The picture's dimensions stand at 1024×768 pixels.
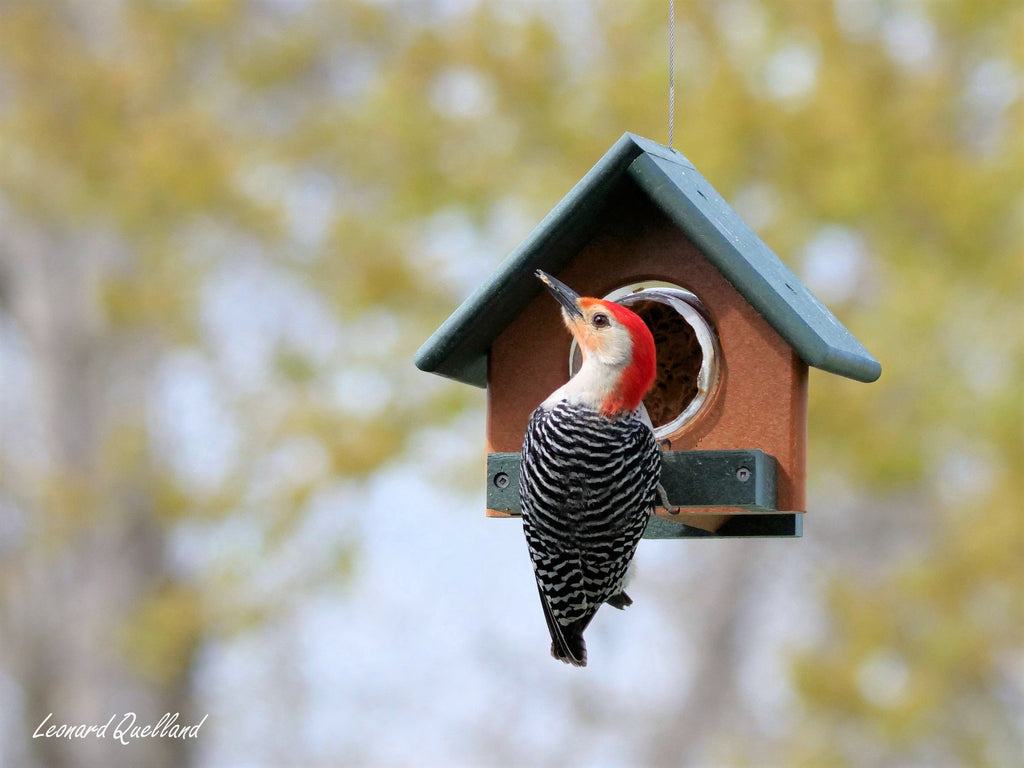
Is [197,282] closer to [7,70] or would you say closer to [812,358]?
[7,70]

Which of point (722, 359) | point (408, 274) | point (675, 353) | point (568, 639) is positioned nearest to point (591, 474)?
point (568, 639)

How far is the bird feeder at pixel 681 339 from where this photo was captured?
3.94 metres

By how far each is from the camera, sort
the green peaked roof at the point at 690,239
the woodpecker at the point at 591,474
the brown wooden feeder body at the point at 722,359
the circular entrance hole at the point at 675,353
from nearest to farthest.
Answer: the woodpecker at the point at 591,474, the green peaked roof at the point at 690,239, the brown wooden feeder body at the point at 722,359, the circular entrance hole at the point at 675,353

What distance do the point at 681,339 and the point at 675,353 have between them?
52mm

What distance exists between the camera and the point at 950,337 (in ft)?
30.9

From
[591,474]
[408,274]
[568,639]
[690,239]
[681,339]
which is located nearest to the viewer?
[591,474]

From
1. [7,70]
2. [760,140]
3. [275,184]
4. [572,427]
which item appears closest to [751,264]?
[572,427]

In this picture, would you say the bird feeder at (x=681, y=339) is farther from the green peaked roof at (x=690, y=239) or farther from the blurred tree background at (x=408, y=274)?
the blurred tree background at (x=408, y=274)

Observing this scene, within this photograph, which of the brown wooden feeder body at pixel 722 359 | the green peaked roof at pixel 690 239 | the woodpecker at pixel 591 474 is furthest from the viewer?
the brown wooden feeder body at pixel 722 359

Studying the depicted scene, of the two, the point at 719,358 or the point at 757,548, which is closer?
the point at 719,358

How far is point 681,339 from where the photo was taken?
4344mm

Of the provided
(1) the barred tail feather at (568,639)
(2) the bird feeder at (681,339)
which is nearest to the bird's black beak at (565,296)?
(2) the bird feeder at (681,339)

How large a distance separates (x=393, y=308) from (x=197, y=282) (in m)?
1.83

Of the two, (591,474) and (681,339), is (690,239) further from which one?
(591,474)
